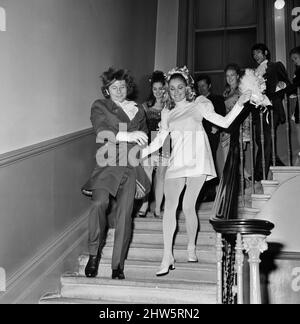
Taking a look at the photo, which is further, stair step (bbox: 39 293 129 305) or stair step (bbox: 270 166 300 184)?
stair step (bbox: 270 166 300 184)

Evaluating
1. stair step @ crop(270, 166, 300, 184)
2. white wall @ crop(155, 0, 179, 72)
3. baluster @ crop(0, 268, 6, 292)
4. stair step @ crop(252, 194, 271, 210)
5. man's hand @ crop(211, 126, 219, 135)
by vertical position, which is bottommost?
baluster @ crop(0, 268, 6, 292)

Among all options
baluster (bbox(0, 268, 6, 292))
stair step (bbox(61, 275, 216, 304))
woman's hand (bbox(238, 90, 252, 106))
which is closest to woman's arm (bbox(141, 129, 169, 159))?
woman's hand (bbox(238, 90, 252, 106))

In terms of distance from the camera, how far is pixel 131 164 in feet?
10.5

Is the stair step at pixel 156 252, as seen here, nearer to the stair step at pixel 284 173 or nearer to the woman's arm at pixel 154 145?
the woman's arm at pixel 154 145

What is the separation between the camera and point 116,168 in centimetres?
316

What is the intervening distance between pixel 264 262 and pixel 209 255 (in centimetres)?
100

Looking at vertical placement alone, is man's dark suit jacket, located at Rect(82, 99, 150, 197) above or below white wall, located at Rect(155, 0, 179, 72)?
below

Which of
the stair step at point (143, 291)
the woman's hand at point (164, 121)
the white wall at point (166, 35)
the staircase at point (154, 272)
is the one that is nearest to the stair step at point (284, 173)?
the staircase at point (154, 272)

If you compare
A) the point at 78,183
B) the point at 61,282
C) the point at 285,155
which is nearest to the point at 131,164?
the point at 78,183

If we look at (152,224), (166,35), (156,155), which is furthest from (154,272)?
(166,35)

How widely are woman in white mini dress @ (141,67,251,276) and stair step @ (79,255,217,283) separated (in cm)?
8

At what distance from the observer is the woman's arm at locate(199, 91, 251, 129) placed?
3.13 m

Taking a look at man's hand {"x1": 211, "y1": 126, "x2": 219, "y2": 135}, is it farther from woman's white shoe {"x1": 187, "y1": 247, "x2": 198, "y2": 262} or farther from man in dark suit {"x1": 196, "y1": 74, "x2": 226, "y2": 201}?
woman's white shoe {"x1": 187, "y1": 247, "x2": 198, "y2": 262}
